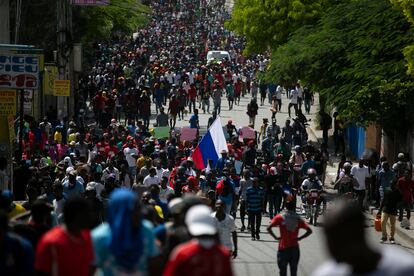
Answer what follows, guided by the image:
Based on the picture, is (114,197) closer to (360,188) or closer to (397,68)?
(360,188)

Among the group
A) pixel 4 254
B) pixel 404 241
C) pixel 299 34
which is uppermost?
pixel 299 34

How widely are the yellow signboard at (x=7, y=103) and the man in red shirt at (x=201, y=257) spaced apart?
15953 mm

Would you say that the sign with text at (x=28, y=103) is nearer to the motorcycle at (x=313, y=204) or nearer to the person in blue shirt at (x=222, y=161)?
the person in blue shirt at (x=222, y=161)

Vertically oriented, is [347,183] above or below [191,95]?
below

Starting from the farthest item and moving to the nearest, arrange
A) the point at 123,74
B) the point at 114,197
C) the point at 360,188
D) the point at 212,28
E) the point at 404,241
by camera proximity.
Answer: the point at 212,28
the point at 123,74
the point at 360,188
the point at 404,241
the point at 114,197

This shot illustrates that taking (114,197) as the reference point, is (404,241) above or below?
below

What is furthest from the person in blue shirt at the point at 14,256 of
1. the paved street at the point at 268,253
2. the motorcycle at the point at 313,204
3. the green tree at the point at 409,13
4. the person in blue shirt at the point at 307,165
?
the person in blue shirt at the point at 307,165

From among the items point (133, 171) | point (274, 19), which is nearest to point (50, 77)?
point (133, 171)

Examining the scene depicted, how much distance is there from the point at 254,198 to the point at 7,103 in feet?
16.8

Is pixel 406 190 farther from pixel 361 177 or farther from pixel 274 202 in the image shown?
pixel 274 202

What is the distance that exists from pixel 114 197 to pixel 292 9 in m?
34.2

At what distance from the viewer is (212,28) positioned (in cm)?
9056

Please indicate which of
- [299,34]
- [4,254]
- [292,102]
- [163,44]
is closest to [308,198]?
[299,34]

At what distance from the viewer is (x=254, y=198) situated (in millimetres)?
22281
